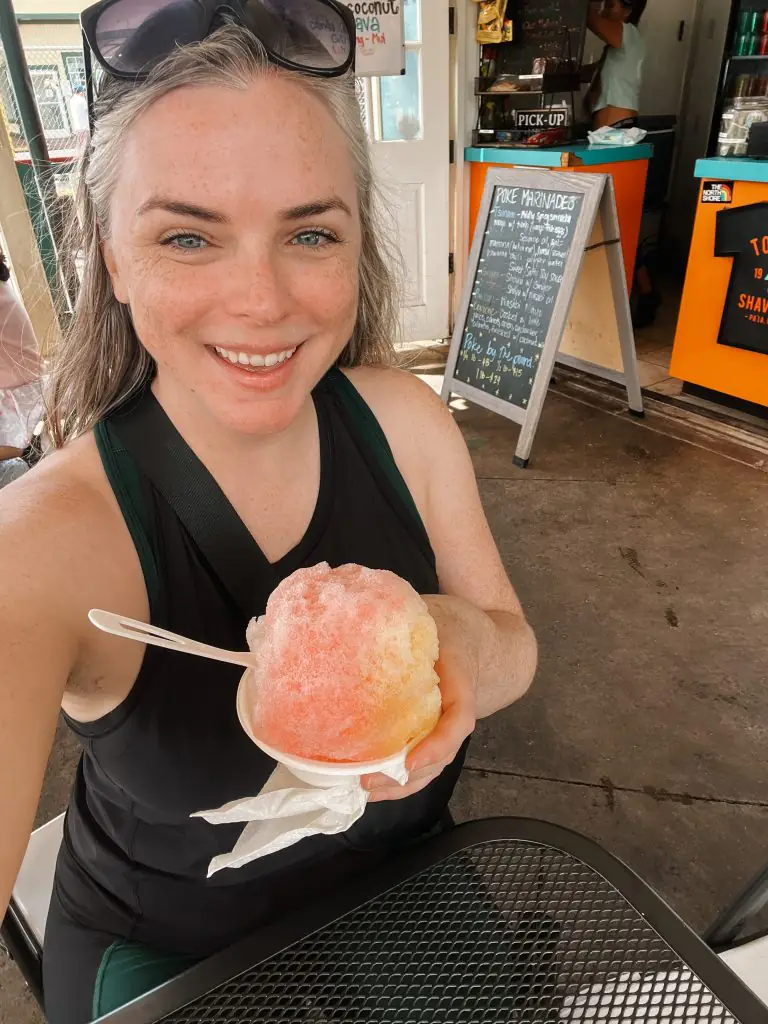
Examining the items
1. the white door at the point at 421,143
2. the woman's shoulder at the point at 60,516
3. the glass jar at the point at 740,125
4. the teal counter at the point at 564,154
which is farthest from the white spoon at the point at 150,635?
the teal counter at the point at 564,154

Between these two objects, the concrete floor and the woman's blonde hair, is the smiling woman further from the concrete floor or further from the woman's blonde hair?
the concrete floor

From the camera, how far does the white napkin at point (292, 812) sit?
749mm

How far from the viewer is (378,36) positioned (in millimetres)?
4273

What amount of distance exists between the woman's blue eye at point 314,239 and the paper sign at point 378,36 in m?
3.92

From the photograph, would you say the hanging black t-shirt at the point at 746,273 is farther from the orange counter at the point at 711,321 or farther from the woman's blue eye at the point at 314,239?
the woman's blue eye at the point at 314,239

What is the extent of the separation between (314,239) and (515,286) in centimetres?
322

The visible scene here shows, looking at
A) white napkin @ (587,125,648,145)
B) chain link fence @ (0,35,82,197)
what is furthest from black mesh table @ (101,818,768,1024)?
white napkin @ (587,125,648,145)

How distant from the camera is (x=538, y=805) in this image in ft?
6.95

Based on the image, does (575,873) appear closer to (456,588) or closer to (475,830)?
(475,830)

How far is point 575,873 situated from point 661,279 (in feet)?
24.6

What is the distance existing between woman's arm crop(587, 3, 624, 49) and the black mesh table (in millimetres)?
6042

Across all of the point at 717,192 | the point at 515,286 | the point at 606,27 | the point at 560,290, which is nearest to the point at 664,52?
the point at 606,27

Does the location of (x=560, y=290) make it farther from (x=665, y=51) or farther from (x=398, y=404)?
(x=665, y=51)

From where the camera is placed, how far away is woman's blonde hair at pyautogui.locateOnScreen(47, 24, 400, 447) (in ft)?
2.99
